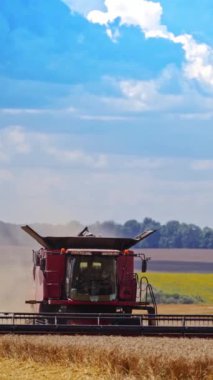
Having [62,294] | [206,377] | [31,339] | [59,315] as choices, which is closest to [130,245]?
[62,294]

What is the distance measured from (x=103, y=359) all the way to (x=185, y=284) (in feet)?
170

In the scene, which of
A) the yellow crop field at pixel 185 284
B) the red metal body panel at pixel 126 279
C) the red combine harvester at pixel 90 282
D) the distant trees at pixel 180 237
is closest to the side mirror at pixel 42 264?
the red combine harvester at pixel 90 282

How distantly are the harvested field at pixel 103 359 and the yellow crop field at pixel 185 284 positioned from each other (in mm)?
34772

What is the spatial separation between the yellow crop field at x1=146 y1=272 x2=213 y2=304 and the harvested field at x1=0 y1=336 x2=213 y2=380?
34772 millimetres

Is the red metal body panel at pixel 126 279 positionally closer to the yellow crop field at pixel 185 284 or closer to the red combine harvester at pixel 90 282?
the red combine harvester at pixel 90 282

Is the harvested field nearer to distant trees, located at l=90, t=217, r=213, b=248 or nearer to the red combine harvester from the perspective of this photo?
the red combine harvester

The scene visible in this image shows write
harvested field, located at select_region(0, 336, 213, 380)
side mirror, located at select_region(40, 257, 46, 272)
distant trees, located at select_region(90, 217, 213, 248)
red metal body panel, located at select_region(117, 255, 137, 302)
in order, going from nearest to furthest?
harvested field, located at select_region(0, 336, 213, 380)
red metal body panel, located at select_region(117, 255, 137, 302)
side mirror, located at select_region(40, 257, 46, 272)
distant trees, located at select_region(90, 217, 213, 248)

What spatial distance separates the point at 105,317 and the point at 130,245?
633 cm

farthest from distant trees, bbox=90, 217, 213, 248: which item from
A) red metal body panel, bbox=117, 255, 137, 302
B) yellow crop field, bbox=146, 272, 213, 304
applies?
red metal body panel, bbox=117, 255, 137, 302

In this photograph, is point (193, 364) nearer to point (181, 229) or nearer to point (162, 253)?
point (162, 253)

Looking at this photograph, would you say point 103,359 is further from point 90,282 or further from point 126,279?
point 126,279

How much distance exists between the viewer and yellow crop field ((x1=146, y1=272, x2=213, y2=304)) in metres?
61.8

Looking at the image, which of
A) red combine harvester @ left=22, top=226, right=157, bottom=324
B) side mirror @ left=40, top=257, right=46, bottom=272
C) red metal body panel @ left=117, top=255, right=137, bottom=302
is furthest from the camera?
side mirror @ left=40, top=257, right=46, bottom=272

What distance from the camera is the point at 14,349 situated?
20.0m
